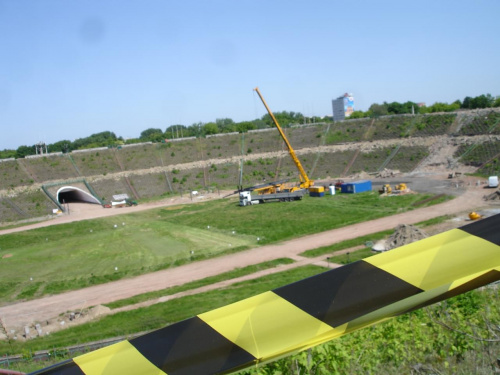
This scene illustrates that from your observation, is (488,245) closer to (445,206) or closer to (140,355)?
(140,355)

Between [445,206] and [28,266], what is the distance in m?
29.8

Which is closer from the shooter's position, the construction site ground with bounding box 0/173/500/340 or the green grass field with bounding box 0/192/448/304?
the construction site ground with bounding box 0/173/500/340

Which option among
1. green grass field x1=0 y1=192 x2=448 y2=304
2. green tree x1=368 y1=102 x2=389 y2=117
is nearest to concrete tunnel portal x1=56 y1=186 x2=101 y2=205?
green grass field x1=0 y1=192 x2=448 y2=304

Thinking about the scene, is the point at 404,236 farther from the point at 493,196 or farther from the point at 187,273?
the point at 493,196

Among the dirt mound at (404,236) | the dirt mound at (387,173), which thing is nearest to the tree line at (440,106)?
the dirt mound at (387,173)

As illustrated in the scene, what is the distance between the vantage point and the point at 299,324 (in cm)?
224

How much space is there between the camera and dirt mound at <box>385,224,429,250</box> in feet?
81.5

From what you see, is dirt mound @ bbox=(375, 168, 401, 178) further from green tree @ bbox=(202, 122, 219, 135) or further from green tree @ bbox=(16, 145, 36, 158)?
green tree @ bbox=(16, 145, 36, 158)

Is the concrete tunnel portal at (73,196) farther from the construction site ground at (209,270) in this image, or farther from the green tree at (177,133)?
the green tree at (177,133)

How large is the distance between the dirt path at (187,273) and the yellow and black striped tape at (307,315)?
71.9ft

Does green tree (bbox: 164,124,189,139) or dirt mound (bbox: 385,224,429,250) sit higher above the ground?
green tree (bbox: 164,124,189,139)

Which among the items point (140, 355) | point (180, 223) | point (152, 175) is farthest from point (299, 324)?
point (152, 175)

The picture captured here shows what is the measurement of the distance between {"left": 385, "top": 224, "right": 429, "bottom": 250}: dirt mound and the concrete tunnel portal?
1648 inches

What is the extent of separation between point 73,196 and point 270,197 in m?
31.4
